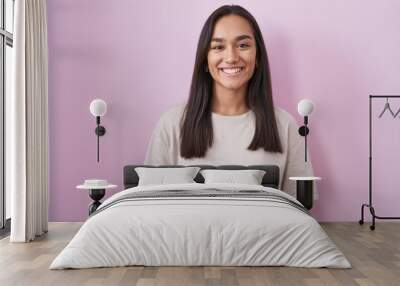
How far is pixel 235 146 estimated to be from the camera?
6246mm

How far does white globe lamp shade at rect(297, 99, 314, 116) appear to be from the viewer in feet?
20.2

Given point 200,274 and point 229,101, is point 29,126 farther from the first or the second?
point 200,274

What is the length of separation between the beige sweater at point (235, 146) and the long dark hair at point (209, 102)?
70 mm

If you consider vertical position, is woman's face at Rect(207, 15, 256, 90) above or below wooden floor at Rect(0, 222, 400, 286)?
above

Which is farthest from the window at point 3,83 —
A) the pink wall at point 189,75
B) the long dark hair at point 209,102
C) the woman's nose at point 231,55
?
the woman's nose at point 231,55

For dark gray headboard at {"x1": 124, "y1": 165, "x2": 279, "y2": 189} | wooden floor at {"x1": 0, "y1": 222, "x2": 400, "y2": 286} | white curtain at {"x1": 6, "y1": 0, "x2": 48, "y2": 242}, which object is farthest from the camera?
dark gray headboard at {"x1": 124, "y1": 165, "x2": 279, "y2": 189}

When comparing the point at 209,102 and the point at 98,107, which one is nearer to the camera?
the point at 98,107

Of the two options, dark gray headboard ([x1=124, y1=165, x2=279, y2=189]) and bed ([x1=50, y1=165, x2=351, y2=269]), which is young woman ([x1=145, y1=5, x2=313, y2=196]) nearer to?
dark gray headboard ([x1=124, y1=165, x2=279, y2=189])

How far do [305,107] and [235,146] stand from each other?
2.78ft

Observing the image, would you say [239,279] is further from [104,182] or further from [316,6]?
[316,6]

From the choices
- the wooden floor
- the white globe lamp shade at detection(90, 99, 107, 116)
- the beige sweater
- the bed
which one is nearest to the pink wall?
the beige sweater

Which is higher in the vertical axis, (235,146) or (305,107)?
(305,107)

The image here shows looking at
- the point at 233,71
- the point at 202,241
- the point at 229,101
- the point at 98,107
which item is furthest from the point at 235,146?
the point at 202,241

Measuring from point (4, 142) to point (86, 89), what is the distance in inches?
42.7
